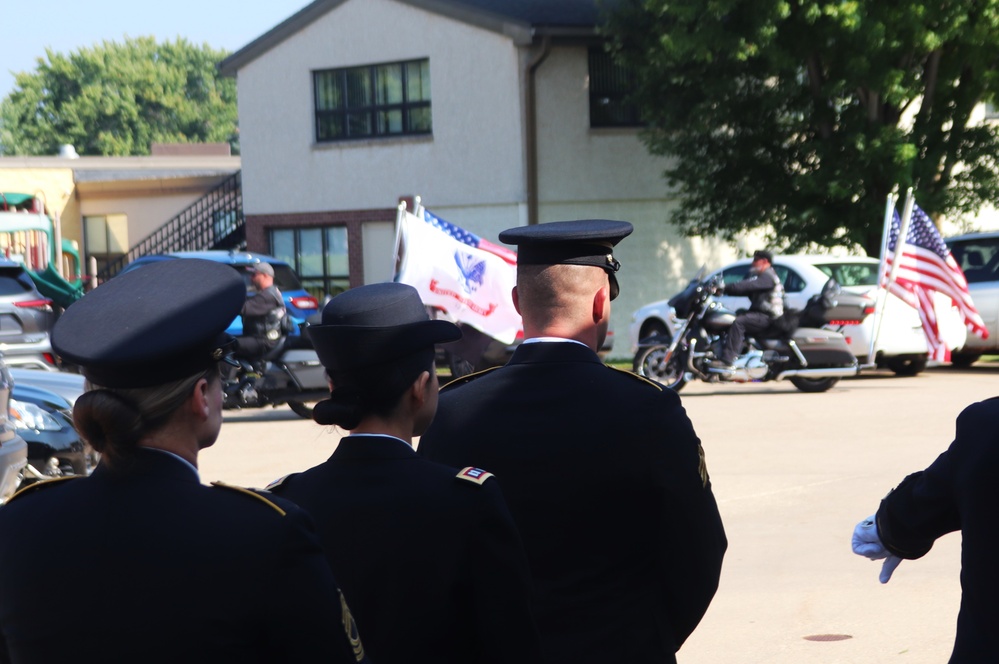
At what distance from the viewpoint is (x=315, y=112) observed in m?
28.6

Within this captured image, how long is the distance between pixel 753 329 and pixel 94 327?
579 inches

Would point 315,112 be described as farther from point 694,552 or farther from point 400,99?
point 694,552

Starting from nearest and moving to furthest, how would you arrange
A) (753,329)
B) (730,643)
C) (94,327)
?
(94,327), (730,643), (753,329)

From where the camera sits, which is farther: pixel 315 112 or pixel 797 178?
pixel 315 112

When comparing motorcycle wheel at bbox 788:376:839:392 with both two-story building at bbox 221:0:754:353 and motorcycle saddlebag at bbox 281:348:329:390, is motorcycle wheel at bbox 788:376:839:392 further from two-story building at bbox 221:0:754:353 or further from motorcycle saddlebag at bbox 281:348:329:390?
two-story building at bbox 221:0:754:353

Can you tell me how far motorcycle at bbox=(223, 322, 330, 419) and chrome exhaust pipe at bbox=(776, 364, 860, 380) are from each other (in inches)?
212

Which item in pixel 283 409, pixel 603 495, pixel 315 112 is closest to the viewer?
pixel 603 495

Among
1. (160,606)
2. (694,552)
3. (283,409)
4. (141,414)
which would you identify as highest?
(141,414)

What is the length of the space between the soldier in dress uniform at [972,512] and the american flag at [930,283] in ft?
46.9

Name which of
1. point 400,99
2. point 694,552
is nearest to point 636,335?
point 400,99

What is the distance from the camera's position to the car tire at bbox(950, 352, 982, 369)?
64.4 feet

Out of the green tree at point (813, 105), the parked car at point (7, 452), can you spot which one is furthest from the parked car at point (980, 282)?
the parked car at point (7, 452)

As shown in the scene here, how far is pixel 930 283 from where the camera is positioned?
16531 mm

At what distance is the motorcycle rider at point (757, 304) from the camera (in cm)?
1630
